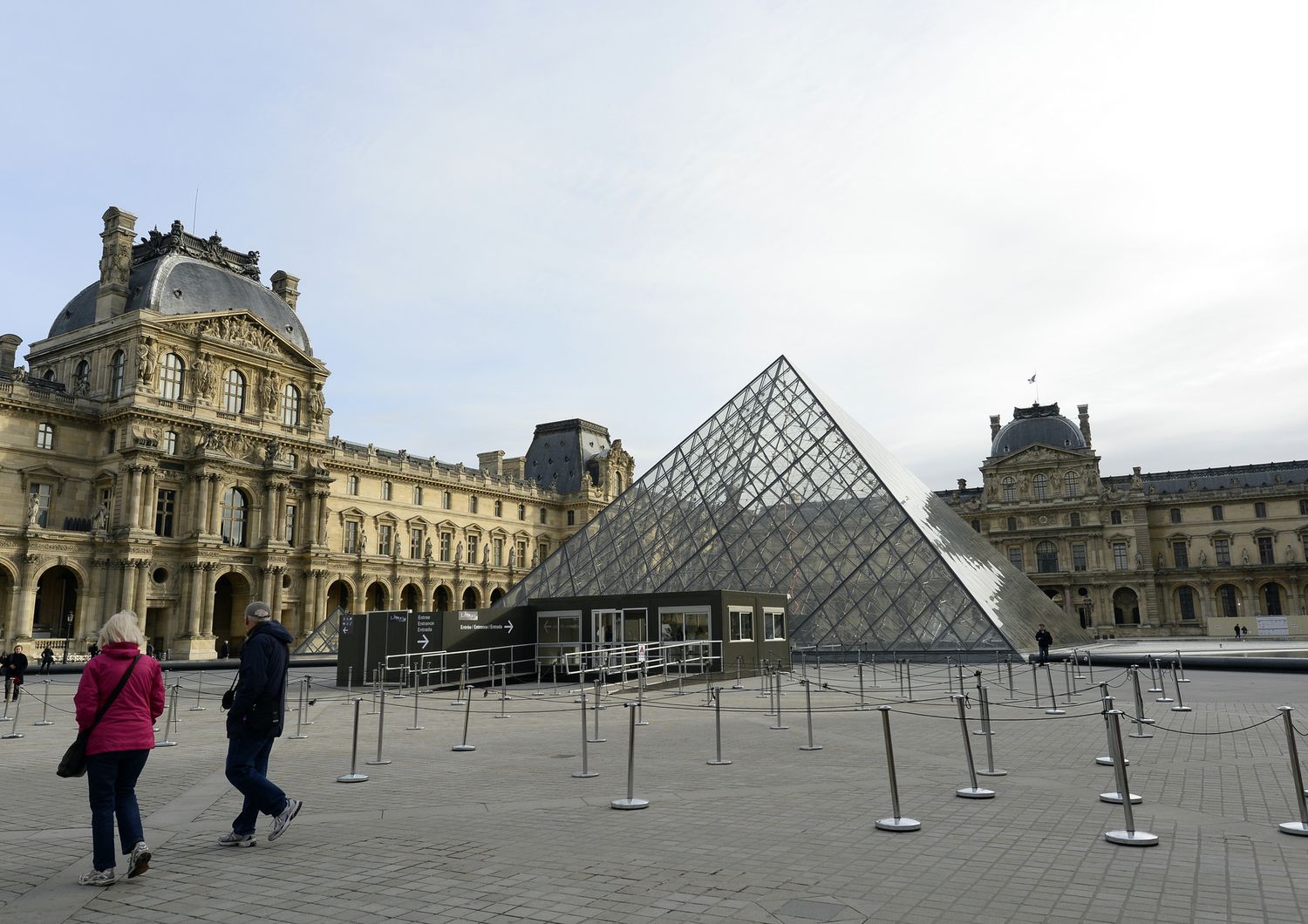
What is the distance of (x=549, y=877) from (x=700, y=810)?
7.31 ft

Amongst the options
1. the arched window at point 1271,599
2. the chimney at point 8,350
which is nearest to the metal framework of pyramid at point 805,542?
the chimney at point 8,350

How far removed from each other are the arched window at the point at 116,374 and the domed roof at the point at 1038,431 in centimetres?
5836

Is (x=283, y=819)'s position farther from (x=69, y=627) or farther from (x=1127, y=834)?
(x=69, y=627)

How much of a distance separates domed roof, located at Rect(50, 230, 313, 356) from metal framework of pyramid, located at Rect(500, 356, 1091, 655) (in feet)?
82.1

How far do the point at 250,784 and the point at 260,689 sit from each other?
0.60 meters

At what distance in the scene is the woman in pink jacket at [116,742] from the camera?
534 cm

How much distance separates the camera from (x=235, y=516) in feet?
147

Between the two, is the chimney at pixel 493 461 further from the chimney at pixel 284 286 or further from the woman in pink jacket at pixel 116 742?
the woman in pink jacket at pixel 116 742

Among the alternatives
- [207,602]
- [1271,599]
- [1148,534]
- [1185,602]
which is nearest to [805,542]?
[207,602]

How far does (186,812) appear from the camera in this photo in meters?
7.52

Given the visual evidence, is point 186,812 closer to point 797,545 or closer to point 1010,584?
point 797,545

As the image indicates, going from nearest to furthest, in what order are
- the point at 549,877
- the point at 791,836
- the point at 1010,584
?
the point at 549,877 → the point at 791,836 → the point at 1010,584

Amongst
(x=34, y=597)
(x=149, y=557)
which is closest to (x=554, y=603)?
(x=149, y=557)

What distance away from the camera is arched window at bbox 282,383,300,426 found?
1892 inches
